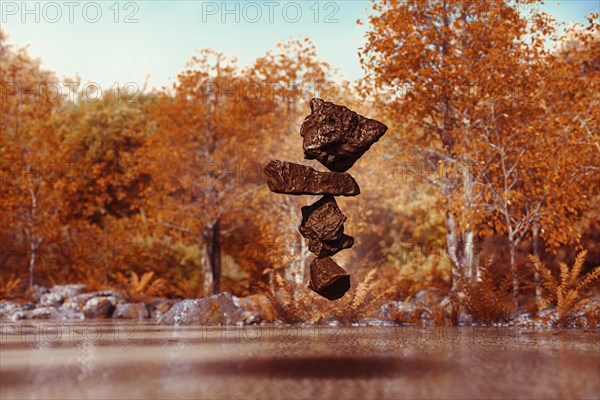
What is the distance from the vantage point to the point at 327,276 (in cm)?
854

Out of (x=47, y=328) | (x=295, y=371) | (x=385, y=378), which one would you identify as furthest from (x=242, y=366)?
(x=47, y=328)

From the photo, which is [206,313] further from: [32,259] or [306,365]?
[32,259]

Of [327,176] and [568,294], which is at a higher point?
[327,176]

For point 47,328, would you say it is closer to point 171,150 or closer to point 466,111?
point 171,150

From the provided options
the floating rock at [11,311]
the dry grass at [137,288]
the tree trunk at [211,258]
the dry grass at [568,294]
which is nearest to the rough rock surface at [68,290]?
the dry grass at [137,288]

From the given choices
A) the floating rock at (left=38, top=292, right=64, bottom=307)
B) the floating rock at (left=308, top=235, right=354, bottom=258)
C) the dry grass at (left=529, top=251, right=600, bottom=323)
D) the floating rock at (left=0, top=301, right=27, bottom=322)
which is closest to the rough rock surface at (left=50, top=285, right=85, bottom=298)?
the floating rock at (left=38, top=292, right=64, bottom=307)

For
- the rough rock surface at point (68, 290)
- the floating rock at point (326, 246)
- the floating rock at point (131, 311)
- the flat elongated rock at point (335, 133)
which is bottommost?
the floating rock at point (131, 311)

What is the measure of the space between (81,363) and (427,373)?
12.2 ft

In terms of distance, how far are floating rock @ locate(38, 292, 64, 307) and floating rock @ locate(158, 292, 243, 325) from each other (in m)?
6.50

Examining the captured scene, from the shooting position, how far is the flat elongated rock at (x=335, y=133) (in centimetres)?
830

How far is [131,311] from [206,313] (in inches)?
169

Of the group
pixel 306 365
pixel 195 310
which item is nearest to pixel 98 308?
pixel 195 310

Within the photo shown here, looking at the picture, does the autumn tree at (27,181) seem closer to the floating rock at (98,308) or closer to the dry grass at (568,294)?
the floating rock at (98,308)

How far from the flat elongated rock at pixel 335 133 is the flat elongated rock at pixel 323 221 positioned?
564mm
